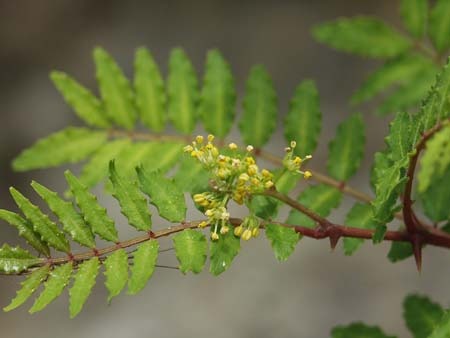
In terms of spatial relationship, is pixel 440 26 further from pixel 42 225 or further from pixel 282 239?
pixel 42 225

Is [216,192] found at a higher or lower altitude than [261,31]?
higher

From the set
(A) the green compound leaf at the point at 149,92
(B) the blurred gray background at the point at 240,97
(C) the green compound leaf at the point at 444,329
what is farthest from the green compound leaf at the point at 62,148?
(B) the blurred gray background at the point at 240,97

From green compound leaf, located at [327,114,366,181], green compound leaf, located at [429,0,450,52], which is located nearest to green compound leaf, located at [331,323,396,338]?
green compound leaf, located at [327,114,366,181]

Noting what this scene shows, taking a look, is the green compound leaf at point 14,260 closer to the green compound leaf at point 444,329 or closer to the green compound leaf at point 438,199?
the green compound leaf at point 444,329

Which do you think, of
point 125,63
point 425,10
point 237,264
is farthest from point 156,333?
point 425,10

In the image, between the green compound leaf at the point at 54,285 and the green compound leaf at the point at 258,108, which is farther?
the green compound leaf at the point at 258,108

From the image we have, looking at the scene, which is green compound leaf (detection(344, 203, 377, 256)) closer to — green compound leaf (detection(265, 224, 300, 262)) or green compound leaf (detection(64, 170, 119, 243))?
green compound leaf (detection(265, 224, 300, 262))

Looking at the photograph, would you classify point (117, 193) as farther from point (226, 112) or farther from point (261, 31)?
point (261, 31)
